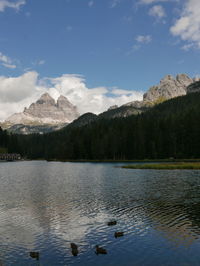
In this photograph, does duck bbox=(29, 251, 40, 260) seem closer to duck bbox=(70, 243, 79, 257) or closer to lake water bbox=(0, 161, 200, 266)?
lake water bbox=(0, 161, 200, 266)

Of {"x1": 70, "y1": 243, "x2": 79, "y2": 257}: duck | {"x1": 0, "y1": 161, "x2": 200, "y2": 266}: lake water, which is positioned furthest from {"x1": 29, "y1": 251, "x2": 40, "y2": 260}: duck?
{"x1": 70, "y1": 243, "x2": 79, "y2": 257}: duck

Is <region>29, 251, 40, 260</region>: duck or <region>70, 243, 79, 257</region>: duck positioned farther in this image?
<region>70, 243, 79, 257</region>: duck

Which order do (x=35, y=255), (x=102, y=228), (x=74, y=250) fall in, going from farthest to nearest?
(x=102, y=228)
(x=74, y=250)
(x=35, y=255)

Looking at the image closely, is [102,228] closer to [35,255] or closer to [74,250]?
[74,250]

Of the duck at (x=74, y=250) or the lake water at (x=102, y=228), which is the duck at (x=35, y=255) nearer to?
the lake water at (x=102, y=228)

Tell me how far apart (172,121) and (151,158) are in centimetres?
3023

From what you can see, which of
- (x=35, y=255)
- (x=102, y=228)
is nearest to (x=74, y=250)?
(x=35, y=255)

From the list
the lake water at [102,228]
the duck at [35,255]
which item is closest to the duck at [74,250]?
the lake water at [102,228]


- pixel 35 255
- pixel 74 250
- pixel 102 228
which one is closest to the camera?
pixel 35 255

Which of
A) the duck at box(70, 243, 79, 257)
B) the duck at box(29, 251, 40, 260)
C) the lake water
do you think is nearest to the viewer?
the duck at box(29, 251, 40, 260)

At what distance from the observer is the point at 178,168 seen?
11000cm

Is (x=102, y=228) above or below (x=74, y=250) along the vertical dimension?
below

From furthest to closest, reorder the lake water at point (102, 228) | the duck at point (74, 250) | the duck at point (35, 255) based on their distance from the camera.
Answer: the duck at point (74, 250)
the lake water at point (102, 228)
the duck at point (35, 255)

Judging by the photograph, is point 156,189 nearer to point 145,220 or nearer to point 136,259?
point 145,220
